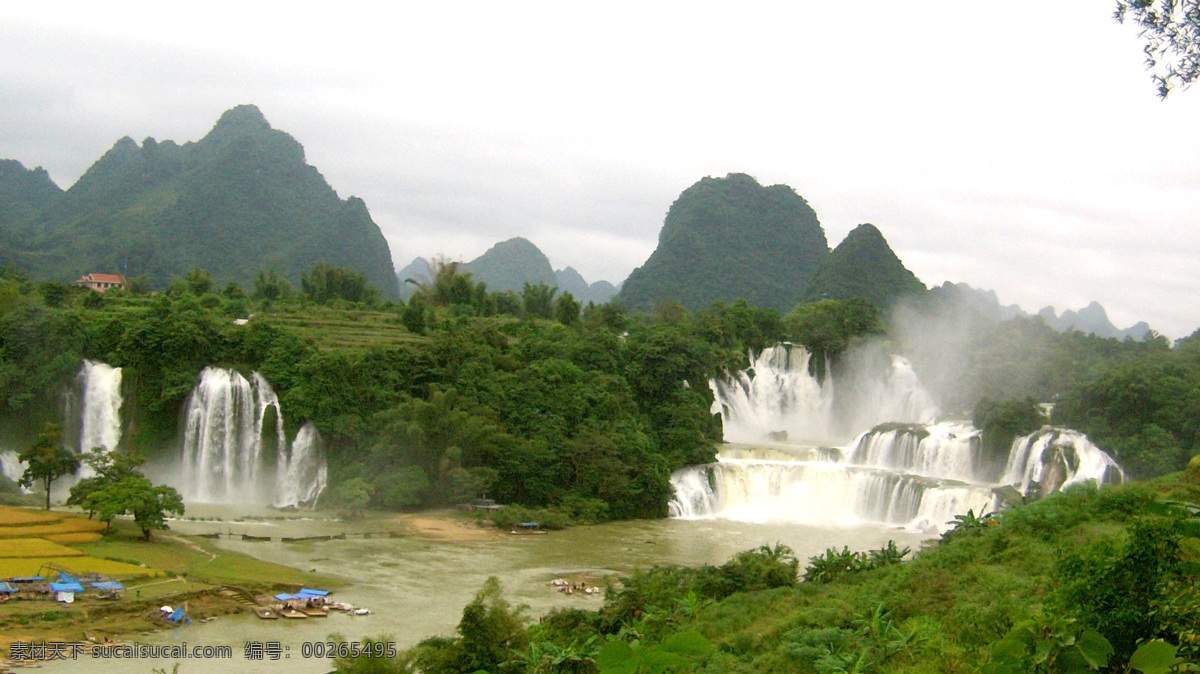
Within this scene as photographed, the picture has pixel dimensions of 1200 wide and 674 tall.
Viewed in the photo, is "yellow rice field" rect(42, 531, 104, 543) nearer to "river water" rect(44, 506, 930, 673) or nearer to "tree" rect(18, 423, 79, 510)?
"river water" rect(44, 506, 930, 673)

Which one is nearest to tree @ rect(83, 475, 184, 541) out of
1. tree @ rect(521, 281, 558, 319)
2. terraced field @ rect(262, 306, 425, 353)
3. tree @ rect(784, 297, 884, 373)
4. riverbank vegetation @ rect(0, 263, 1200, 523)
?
riverbank vegetation @ rect(0, 263, 1200, 523)

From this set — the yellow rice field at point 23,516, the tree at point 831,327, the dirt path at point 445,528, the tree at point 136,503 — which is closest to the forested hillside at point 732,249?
the tree at point 831,327

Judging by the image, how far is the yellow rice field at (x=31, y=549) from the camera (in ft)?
42.1

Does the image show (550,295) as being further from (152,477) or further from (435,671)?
(435,671)

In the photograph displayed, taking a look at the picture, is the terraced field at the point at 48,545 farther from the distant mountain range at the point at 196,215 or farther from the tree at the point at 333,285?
the distant mountain range at the point at 196,215

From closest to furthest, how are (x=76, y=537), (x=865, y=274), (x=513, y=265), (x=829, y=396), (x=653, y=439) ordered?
1. (x=76, y=537)
2. (x=653, y=439)
3. (x=829, y=396)
4. (x=865, y=274)
5. (x=513, y=265)

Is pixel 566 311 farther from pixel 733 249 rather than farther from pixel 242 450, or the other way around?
pixel 733 249

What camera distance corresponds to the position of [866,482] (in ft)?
76.5

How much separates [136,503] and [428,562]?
4.98 metres

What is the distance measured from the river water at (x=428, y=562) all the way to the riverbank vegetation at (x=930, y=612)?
2333mm

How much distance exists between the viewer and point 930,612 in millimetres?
8234

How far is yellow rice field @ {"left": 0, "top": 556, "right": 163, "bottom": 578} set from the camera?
12.1 metres

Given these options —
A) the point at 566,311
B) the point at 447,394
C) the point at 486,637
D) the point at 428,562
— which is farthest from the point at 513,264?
the point at 486,637

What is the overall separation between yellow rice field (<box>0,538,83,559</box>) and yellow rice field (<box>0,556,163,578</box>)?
202 millimetres
